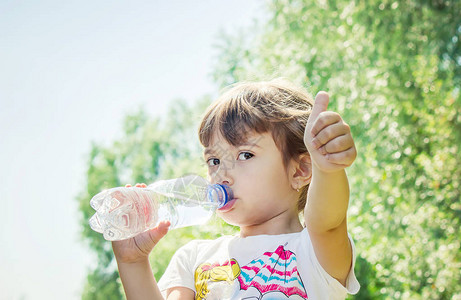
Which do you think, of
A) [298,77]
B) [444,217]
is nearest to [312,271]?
[444,217]

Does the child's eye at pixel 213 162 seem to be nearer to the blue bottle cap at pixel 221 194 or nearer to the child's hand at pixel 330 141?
the blue bottle cap at pixel 221 194

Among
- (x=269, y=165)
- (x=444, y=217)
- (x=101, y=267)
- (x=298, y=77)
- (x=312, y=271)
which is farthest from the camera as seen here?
(x=101, y=267)

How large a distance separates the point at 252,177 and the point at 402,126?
3950mm

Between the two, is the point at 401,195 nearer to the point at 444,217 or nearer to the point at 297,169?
the point at 444,217

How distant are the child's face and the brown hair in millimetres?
23

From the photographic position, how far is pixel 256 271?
4.51 ft

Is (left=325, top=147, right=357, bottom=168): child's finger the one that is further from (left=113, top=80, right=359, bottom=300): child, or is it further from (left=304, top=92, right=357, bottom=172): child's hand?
(left=113, top=80, right=359, bottom=300): child

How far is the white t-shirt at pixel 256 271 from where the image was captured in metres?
1.29

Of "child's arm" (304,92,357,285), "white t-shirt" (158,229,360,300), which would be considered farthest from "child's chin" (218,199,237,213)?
"child's arm" (304,92,357,285)

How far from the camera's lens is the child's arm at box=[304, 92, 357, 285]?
3.28 feet

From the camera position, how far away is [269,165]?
145cm

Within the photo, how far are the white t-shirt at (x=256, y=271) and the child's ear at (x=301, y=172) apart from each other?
0.50ft

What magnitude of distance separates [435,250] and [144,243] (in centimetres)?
417

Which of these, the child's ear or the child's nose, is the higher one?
the child's nose
